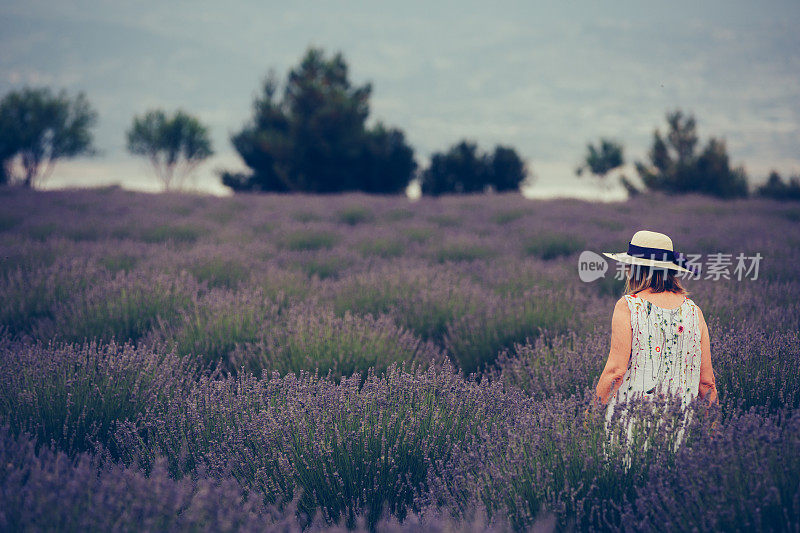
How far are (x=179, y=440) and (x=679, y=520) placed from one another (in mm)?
1874

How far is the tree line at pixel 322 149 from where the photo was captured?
29406 millimetres

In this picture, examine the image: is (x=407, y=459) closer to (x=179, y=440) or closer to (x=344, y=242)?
(x=179, y=440)

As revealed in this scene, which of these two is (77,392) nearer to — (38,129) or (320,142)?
(320,142)

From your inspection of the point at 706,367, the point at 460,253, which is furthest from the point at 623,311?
the point at 460,253

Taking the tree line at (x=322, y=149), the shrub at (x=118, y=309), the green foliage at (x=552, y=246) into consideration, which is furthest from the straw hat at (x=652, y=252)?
the tree line at (x=322, y=149)

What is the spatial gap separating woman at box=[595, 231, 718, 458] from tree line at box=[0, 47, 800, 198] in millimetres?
23819

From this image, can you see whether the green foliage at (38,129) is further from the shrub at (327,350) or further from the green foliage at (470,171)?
the shrub at (327,350)

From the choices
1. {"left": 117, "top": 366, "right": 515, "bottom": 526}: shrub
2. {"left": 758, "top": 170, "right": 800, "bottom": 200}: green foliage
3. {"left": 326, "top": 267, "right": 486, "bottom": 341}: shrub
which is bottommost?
{"left": 117, "top": 366, "right": 515, "bottom": 526}: shrub

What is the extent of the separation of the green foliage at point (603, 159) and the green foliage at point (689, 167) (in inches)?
284

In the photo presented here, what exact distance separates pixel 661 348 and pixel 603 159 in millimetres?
49965

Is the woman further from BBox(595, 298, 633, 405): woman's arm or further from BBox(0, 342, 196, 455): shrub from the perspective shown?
BBox(0, 342, 196, 455): shrub

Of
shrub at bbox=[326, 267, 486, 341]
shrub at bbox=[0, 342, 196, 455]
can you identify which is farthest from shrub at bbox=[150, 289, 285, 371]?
shrub at bbox=[326, 267, 486, 341]

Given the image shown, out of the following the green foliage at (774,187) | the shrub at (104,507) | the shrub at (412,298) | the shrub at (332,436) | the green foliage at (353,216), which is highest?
the green foliage at (774,187)

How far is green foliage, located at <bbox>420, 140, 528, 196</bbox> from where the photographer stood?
1368 inches
